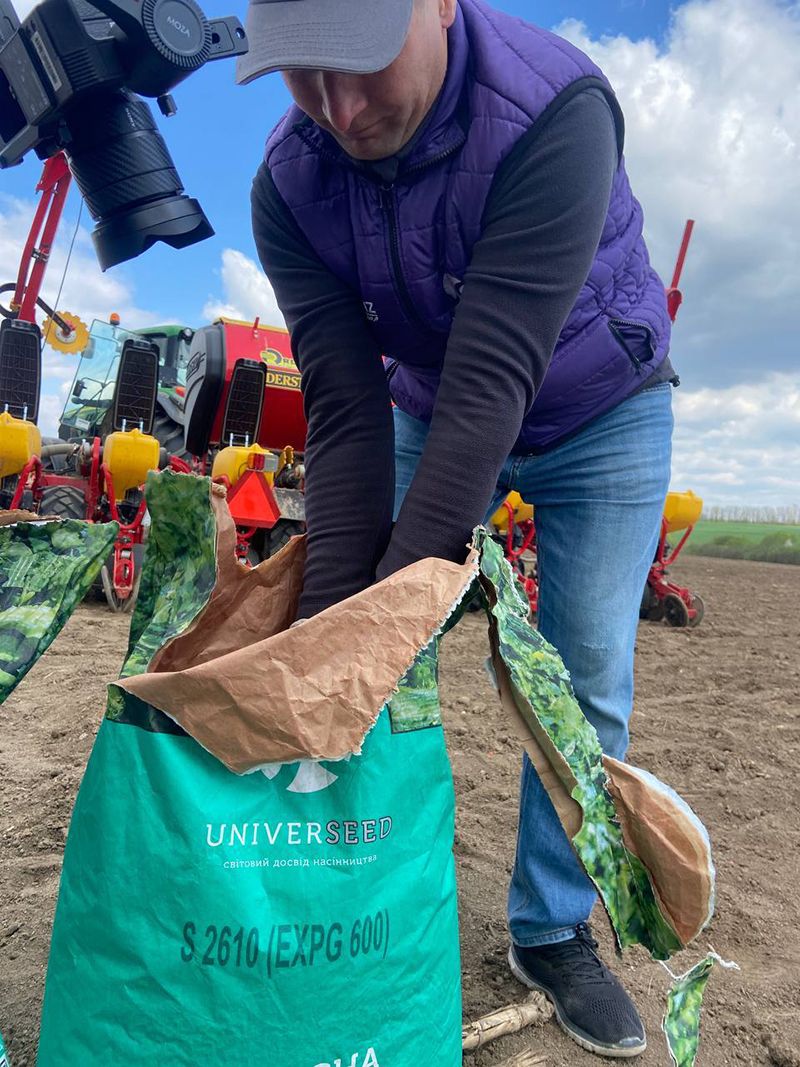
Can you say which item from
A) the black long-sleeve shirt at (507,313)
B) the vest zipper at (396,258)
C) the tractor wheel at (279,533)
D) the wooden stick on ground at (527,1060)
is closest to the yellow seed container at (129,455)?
the tractor wheel at (279,533)

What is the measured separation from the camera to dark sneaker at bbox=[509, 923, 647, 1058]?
1.35 meters

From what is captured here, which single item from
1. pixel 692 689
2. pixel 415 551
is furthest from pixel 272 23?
pixel 692 689

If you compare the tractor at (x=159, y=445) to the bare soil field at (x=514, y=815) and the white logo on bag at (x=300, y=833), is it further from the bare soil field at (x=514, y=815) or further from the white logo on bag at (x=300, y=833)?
the white logo on bag at (x=300, y=833)

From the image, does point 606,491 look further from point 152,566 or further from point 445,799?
point 152,566

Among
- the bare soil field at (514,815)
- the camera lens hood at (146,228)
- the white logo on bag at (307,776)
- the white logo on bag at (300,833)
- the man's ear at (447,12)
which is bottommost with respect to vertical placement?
the bare soil field at (514,815)

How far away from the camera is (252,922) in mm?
851

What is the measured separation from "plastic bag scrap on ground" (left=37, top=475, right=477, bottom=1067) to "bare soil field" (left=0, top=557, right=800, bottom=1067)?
51cm

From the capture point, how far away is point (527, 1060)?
1252mm

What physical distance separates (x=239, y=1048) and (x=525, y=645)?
0.55 metres

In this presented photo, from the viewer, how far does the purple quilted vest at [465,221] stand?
3.52ft

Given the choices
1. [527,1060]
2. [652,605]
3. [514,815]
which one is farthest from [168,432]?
[527,1060]

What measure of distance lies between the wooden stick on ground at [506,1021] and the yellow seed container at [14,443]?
4384mm

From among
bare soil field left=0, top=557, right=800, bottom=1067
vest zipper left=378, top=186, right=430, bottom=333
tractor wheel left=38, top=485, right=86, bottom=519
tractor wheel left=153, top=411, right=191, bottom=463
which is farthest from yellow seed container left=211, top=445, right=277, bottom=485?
vest zipper left=378, top=186, right=430, bottom=333

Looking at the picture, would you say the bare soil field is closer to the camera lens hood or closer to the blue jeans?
the blue jeans
